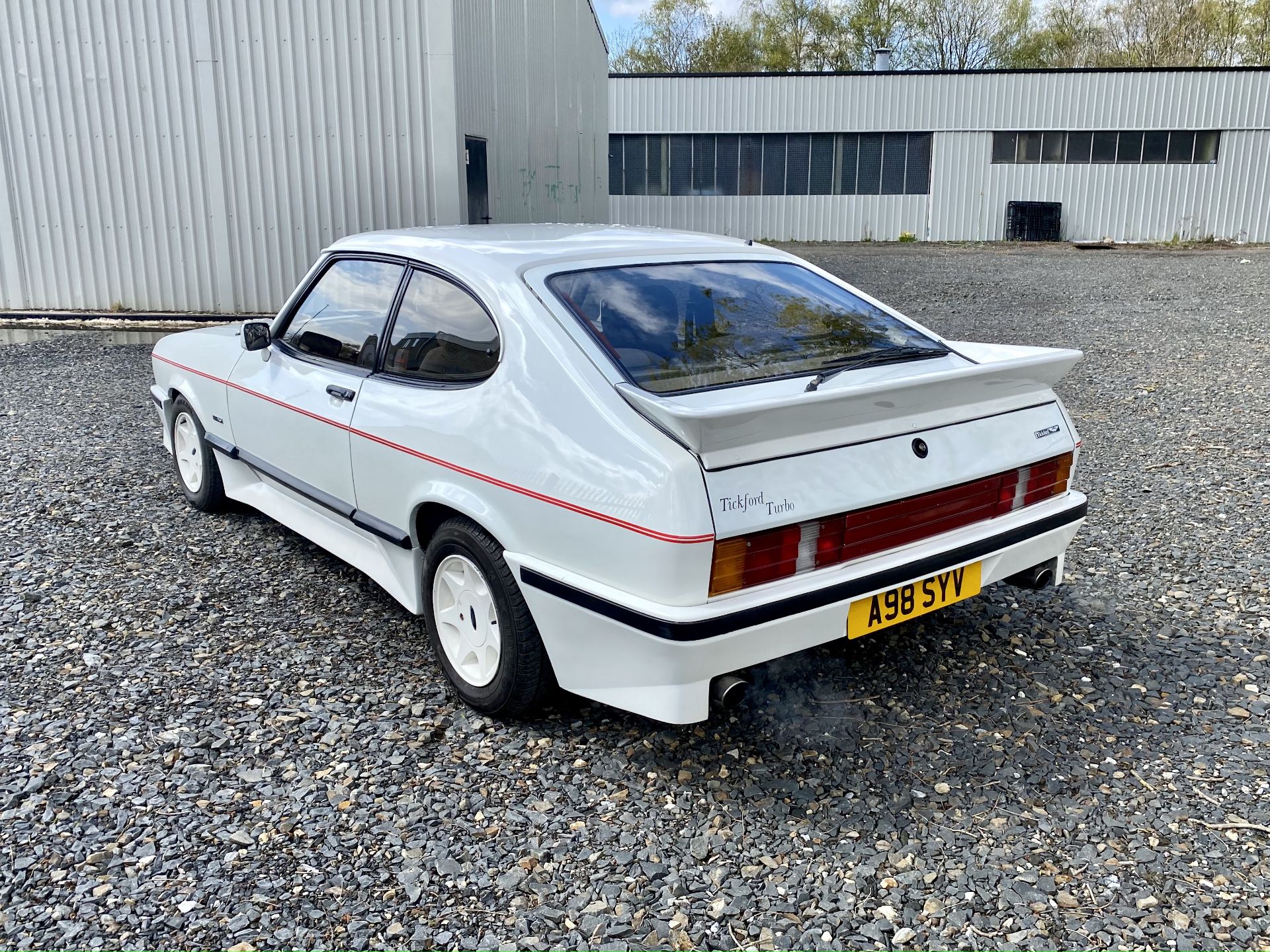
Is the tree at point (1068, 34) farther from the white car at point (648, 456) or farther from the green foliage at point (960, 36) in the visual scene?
the white car at point (648, 456)

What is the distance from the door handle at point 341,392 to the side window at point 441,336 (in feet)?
0.60

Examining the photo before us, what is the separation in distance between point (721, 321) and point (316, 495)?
1759 mm

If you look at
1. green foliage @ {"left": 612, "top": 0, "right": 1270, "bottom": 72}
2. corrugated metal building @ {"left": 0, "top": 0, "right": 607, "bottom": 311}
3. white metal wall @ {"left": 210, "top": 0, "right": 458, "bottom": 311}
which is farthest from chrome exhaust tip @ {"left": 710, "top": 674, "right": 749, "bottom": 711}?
green foliage @ {"left": 612, "top": 0, "right": 1270, "bottom": 72}

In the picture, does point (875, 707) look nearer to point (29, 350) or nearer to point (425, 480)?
point (425, 480)

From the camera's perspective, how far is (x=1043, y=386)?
11.4ft

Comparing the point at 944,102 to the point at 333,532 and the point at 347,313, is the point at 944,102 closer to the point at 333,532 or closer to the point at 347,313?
the point at 347,313

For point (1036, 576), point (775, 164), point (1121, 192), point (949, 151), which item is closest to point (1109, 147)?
point (1121, 192)

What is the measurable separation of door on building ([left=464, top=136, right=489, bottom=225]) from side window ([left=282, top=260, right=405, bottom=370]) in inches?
285

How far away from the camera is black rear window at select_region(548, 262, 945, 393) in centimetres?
316

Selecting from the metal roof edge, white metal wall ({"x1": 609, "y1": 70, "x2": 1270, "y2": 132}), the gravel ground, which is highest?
the metal roof edge

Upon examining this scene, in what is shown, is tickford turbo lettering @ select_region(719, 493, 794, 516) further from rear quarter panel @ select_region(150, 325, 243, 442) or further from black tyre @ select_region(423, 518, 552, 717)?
rear quarter panel @ select_region(150, 325, 243, 442)

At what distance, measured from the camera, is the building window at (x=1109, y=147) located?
26.1 m

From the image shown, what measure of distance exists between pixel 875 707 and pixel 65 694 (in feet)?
8.92

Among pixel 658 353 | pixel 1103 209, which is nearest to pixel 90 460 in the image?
pixel 658 353
